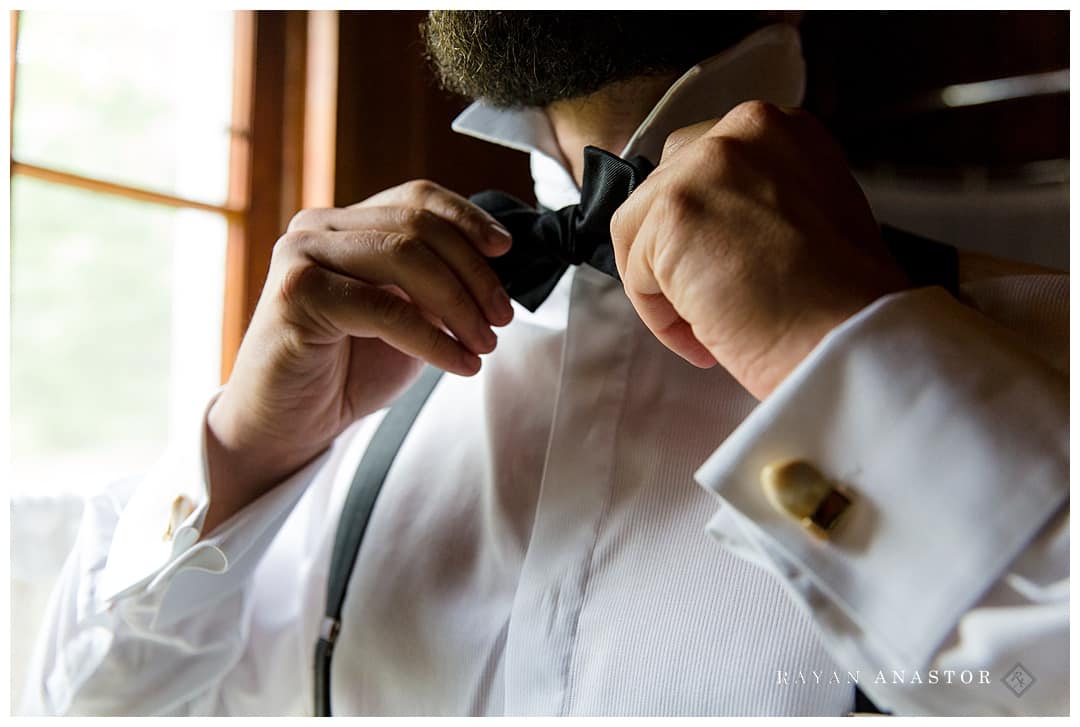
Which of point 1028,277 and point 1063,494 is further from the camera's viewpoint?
point 1028,277

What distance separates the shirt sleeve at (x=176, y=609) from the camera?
0.55 metres

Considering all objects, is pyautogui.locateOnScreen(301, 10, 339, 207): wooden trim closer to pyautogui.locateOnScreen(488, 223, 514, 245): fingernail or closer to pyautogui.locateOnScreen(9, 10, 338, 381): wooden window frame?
pyautogui.locateOnScreen(9, 10, 338, 381): wooden window frame

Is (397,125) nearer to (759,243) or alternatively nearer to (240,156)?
(240,156)

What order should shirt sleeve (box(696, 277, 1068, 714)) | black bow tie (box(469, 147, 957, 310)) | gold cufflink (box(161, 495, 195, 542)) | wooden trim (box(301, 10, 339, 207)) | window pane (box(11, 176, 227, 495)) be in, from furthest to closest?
wooden trim (box(301, 10, 339, 207))
window pane (box(11, 176, 227, 495))
gold cufflink (box(161, 495, 195, 542))
black bow tie (box(469, 147, 957, 310))
shirt sleeve (box(696, 277, 1068, 714))

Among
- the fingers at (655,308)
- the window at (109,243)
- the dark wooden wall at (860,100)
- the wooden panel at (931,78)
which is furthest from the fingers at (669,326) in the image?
the wooden panel at (931,78)

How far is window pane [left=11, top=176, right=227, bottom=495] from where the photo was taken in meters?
0.67

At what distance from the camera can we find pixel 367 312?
1.58 feet

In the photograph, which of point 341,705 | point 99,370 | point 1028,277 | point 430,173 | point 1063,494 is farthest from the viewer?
point 430,173

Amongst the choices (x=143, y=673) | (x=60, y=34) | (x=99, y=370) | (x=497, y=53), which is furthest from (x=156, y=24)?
(x=143, y=673)

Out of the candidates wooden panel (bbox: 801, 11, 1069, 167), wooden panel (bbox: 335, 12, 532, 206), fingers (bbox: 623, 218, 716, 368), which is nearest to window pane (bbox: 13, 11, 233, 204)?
wooden panel (bbox: 335, 12, 532, 206)

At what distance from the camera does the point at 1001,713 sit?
1.10ft
